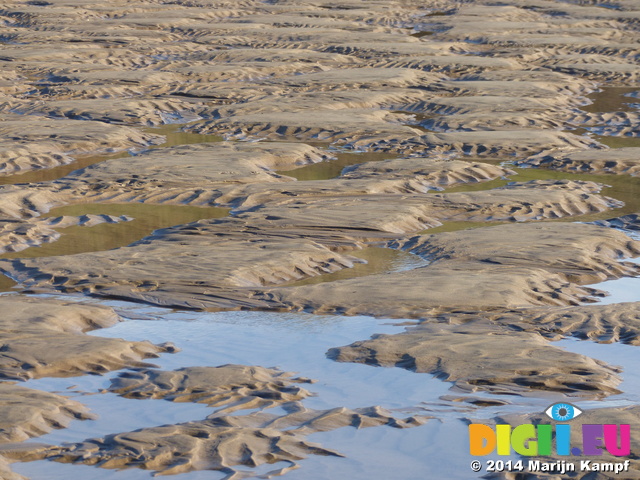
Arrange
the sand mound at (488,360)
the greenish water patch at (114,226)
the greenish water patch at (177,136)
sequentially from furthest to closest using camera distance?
the greenish water patch at (177,136)
the greenish water patch at (114,226)
the sand mound at (488,360)

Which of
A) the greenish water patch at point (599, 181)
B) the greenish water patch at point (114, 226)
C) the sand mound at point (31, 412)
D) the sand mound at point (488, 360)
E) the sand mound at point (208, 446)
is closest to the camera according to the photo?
the sand mound at point (208, 446)

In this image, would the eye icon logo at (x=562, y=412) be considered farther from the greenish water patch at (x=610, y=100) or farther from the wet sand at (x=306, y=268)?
the greenish water patch at (x=610, y=100)

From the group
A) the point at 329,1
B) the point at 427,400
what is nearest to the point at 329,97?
the point at 427,400

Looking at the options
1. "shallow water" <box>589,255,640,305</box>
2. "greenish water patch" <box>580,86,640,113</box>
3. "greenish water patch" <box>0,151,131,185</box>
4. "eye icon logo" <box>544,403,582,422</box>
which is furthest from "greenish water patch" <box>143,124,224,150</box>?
"eye icon logo" <box>544,403,582,422</box>

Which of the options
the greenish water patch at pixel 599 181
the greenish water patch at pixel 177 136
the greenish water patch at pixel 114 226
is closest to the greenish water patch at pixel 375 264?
the greenish water patch at pixel 114 226

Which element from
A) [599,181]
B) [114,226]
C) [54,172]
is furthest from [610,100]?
[114,226]

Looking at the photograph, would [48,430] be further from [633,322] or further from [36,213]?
[36,213]
